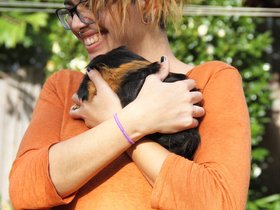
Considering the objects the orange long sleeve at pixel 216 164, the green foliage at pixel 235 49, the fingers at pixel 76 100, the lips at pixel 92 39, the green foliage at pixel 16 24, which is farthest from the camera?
the green foliage at pixel 16 24

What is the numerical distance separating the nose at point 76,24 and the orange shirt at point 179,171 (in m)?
0.35

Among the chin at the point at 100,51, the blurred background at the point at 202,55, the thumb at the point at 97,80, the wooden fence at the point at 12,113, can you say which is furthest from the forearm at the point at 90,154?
the wooden fence at the point at 12,113

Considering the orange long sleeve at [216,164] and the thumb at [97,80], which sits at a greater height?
the thumb at [97,80]

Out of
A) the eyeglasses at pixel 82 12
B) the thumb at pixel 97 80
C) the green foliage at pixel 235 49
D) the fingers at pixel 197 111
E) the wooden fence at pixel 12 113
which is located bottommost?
the wooden fence at pixel 12 113

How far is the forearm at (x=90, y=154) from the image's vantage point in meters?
1.76

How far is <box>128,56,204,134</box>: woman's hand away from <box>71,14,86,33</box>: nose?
40 cm

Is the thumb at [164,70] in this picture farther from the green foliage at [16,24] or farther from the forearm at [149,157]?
the green foliage at [16,24]

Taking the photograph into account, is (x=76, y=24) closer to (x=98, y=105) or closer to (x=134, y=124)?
(x=98, y=105)

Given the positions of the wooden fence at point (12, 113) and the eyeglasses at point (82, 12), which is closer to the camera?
the eyeglasses at point (82, 12)

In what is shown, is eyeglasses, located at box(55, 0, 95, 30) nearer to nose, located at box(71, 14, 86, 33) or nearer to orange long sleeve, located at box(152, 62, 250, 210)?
nose, located at box(71, 14, 86, 33)

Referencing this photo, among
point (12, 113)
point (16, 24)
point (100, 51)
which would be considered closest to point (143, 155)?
point (100, 51)

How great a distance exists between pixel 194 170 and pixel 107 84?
0.43m

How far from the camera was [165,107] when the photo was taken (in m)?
1.81

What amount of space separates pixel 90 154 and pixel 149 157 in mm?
184
